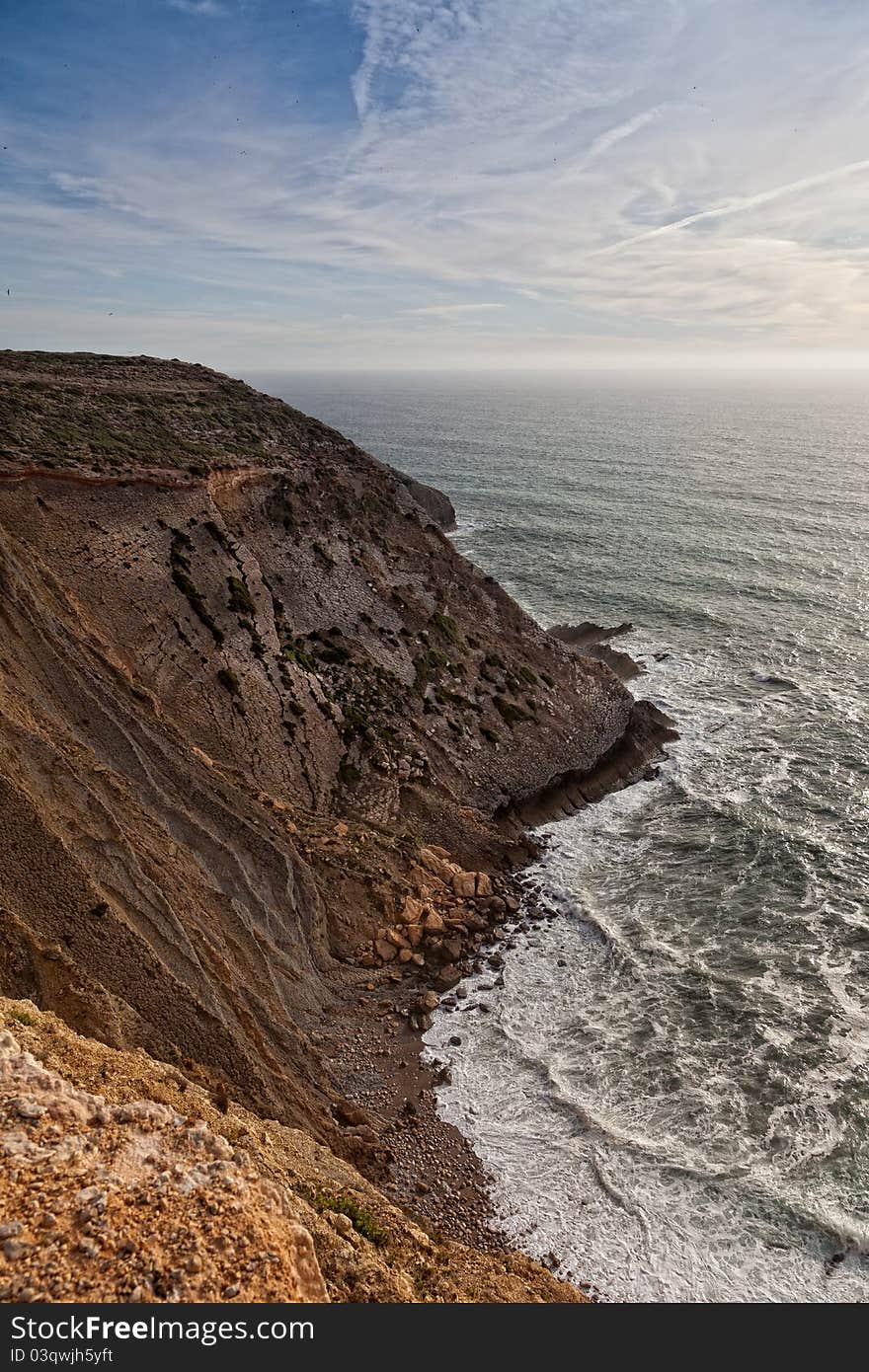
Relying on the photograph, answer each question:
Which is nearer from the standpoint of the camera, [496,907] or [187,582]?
[496,907]

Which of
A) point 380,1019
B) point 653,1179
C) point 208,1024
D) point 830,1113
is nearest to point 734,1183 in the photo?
point 653,1179

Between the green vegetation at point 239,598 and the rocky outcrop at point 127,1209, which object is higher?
the green vegetation at point 239,598

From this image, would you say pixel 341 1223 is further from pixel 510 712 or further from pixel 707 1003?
pixel 510 712

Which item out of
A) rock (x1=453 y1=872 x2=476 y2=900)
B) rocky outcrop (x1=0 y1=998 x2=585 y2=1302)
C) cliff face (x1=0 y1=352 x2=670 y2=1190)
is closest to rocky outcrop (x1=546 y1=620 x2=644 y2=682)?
cliff face (x1=0 y1=352 x2=670 y2=1190)

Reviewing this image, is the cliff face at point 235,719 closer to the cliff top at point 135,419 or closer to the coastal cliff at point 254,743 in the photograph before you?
the coastal cliff at point 254,743

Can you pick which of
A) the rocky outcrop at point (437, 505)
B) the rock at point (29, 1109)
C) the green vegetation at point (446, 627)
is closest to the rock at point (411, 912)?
the rock at point (29, 1109)

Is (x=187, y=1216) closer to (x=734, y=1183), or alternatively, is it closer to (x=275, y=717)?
(x=734, y=1183)

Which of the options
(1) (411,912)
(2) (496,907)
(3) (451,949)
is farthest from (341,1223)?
(2) (496,907)

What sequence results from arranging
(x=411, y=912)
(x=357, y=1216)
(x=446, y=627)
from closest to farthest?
1. (x=357, y=1216)
2. (x=411, y=912)
3. (x=446, y=627)
